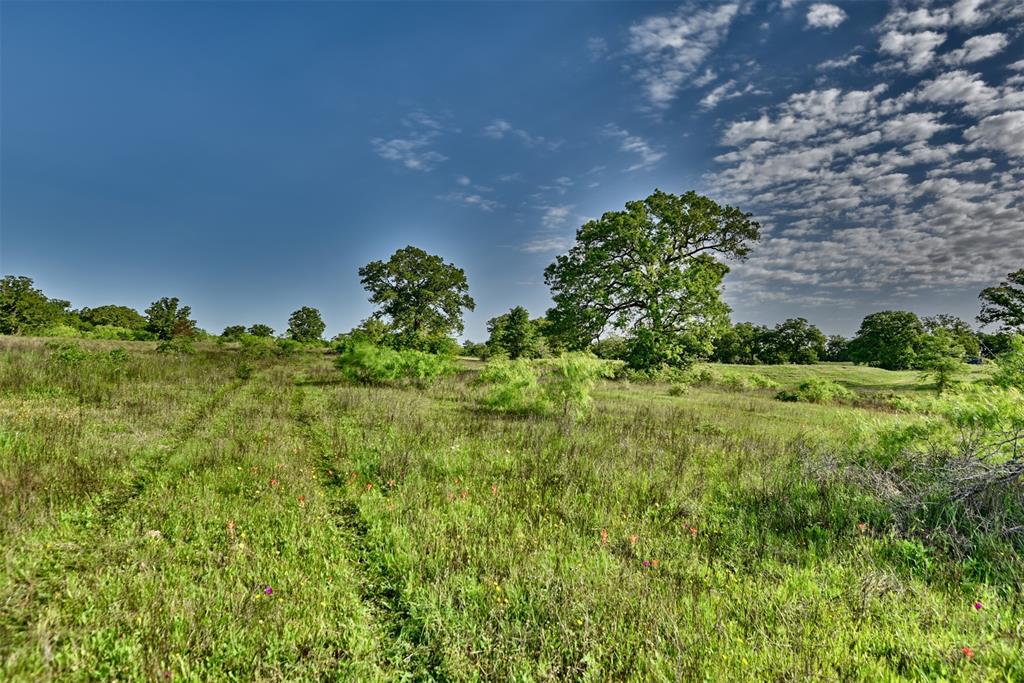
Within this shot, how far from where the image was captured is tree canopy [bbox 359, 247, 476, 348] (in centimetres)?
4409

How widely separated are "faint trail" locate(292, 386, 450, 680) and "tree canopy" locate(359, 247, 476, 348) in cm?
3776

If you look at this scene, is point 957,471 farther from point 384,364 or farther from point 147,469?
point 384,364

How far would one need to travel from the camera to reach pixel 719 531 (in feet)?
17.7

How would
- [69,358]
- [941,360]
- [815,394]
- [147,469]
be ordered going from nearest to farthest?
[147,469] < [69,358] < [815,394] < [941,360]

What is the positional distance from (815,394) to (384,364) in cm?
2447

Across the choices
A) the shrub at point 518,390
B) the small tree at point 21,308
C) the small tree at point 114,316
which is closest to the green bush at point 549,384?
the shrub at point 518,390

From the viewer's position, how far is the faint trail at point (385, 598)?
3.17 m

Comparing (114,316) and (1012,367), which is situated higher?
(114,316)

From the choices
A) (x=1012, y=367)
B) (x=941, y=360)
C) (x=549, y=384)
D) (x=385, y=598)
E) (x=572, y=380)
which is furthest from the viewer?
(x=941, y=360)

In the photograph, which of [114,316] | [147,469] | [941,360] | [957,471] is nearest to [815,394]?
[941,360]

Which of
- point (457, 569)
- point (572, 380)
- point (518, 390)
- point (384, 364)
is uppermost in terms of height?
point (384, 364)

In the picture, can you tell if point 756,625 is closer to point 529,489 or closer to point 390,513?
point 529,489

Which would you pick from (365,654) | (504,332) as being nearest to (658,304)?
(365,654)

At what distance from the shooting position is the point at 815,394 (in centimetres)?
2472
